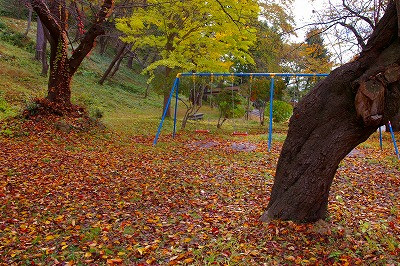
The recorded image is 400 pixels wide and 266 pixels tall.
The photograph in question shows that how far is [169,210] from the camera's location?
474 cm

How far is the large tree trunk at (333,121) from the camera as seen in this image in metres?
3.12

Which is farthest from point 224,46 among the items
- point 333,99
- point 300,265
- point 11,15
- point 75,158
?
point 11,15

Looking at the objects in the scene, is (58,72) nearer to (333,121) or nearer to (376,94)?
(333,121)

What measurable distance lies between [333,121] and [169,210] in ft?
8.33

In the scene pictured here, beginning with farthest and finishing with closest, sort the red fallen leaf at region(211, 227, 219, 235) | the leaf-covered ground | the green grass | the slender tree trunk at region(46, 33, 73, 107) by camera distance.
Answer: the green grass → the slender tree trunk at region(46, 33, 73, 107) → the red fallen leaf at region(211, 227, 219, 235) → the leaf-covered ground

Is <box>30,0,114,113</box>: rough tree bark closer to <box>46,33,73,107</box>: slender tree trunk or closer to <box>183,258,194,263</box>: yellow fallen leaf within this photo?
<box>46,33,73,107</box>: slender tree trunk

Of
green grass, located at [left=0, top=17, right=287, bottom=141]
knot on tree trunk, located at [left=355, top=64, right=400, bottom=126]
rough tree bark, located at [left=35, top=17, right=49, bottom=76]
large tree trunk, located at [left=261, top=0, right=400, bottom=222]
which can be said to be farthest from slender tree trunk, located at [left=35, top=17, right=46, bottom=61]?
knot on tree trunk, located at [left=355, top=64, right=400, bottom=126]

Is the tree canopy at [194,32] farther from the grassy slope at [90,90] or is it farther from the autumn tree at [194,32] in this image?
the grassy slope at [90,90]

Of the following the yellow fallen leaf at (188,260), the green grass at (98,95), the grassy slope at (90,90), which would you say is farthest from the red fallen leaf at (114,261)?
the grassy slope at (90,90)

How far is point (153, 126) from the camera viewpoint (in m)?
13.7

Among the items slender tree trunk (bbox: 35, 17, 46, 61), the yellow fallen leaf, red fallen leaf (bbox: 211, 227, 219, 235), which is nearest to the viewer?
the yellow fallen leaf

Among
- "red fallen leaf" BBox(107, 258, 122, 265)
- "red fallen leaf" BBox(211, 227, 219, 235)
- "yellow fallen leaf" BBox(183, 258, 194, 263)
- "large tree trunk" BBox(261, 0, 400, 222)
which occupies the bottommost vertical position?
"red fallen leaf" BBox(107, 258, 122, 265)

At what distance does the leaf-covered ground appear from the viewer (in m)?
3.42

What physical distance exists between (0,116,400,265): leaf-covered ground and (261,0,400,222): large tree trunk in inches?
12.3
